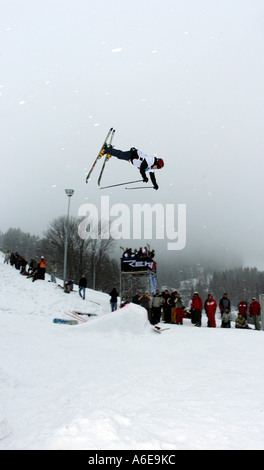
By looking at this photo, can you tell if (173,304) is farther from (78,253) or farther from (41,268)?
(78,253)

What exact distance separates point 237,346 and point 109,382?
16.9 ft

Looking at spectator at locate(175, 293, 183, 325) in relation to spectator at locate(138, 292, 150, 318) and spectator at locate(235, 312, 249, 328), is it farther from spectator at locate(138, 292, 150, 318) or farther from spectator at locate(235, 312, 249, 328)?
spectator at locate(235, 312, 249, 328)

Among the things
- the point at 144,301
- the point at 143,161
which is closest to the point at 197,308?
the point at 144,301

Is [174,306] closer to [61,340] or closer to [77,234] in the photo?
[61,340]

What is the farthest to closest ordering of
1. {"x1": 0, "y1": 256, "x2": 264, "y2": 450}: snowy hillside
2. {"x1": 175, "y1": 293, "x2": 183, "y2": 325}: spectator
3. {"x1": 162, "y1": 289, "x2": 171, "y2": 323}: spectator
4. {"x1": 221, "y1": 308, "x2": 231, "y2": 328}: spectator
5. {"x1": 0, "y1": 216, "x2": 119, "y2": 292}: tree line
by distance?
1. {"x1": 0, "y1": 216, "x2": 119, "y2": 292}: tree line
2. {"x1": 162, "y1": 289, "x2": 171, "y2": 323}: spectator
3. {"x1": 175, "y1": 293, "x2": 183, "y2": 325}: spectator
4. {"x1": 221, "y1": 308, "x2": 231, "y2": 328}: spectator
5. {"x1": 0, "y1": 256, "x2": 264, "y2": 450}: snowy hillside

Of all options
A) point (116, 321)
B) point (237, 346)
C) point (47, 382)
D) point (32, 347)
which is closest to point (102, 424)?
point (47, 382)

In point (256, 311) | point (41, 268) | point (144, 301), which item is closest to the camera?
point (256, 311)

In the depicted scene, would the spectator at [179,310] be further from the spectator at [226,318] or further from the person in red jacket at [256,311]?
the person in red jacket at [256,311]

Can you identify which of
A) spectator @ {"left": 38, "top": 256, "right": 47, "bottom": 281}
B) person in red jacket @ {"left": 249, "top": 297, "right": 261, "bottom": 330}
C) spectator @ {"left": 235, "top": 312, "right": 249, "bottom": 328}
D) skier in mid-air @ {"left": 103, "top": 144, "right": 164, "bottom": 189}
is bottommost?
spectator @ {"left": 235, "top": 312, "right": 249, "bottom": 328}

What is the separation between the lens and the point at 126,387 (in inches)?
232

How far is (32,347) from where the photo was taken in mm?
8430

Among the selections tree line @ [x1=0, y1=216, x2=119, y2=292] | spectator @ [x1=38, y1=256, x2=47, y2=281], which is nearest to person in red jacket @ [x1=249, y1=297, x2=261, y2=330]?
spectator @ [x1=38, y1=256, x2=47, y2=281]

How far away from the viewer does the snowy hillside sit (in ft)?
12.3

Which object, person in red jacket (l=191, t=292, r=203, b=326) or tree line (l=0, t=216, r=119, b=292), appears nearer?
person in red jacket (l=191, t=292, r=203, b=326)
